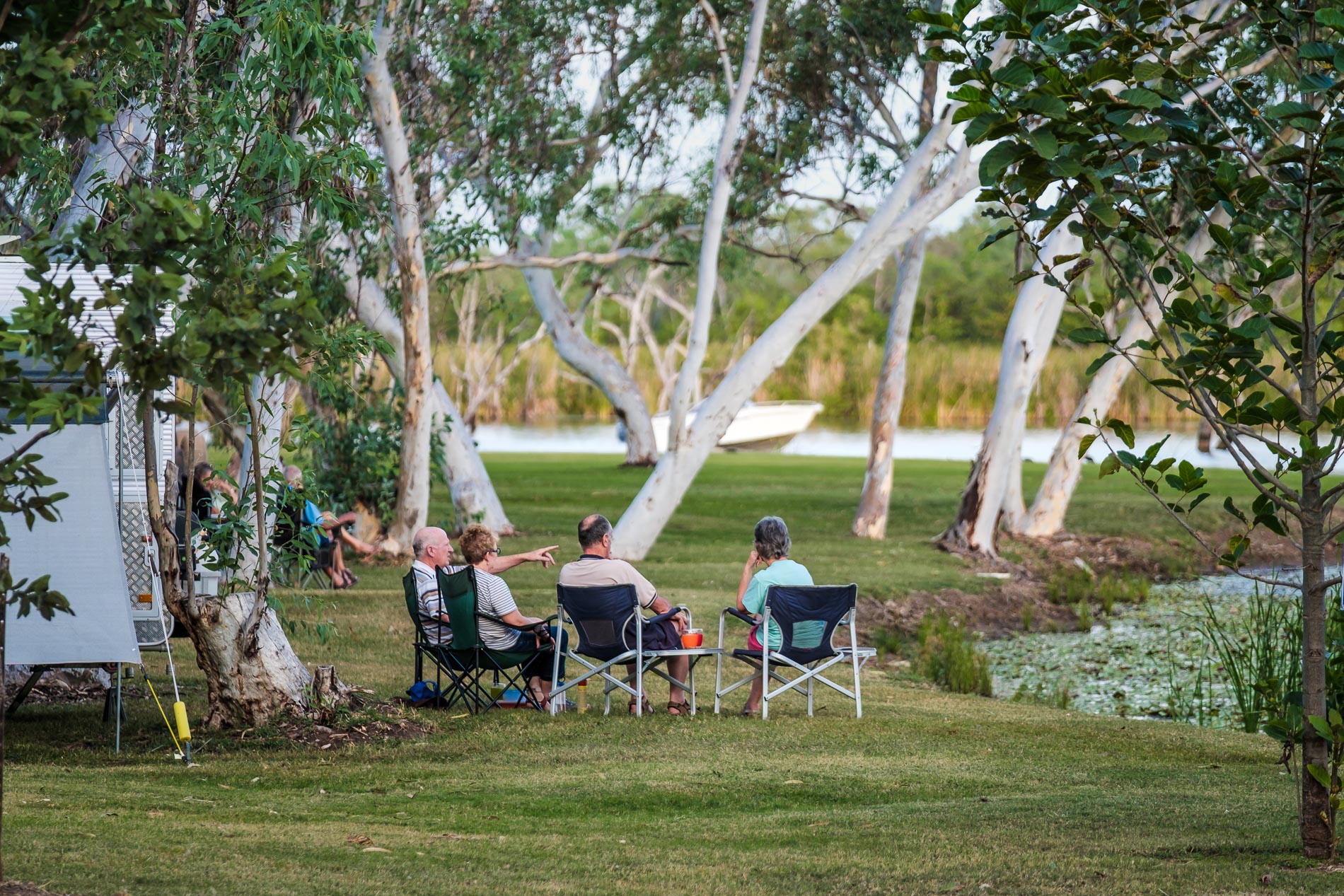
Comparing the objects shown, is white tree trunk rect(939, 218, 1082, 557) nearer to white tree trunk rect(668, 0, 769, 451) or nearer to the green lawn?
Result: white tree trunk rect(668, 0, 769, 451)

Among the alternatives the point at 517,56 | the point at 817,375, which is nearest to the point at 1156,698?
the point at 517,56

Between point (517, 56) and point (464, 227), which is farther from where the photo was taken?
point (517, 56)

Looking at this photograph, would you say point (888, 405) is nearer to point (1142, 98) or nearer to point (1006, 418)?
point (1006, 418)

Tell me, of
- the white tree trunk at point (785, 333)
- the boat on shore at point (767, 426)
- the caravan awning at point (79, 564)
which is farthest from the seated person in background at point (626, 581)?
the boat on shore at point (767, 426)

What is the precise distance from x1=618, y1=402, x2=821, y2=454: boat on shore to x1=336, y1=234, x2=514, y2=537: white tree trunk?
2099cm

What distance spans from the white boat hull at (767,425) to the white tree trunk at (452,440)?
21481 mm

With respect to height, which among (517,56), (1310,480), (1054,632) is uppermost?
(517,56)

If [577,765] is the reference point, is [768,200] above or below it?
above

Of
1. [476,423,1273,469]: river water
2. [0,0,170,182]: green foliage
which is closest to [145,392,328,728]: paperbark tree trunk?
[0,0,170,182]: green foliage

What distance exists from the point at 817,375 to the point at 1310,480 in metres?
40.9

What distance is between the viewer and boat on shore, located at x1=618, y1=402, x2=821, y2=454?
124 ft

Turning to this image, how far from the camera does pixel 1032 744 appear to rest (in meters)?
6.86

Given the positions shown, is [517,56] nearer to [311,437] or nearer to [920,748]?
[311,437]

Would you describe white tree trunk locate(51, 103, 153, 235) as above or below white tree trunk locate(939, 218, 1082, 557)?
above
